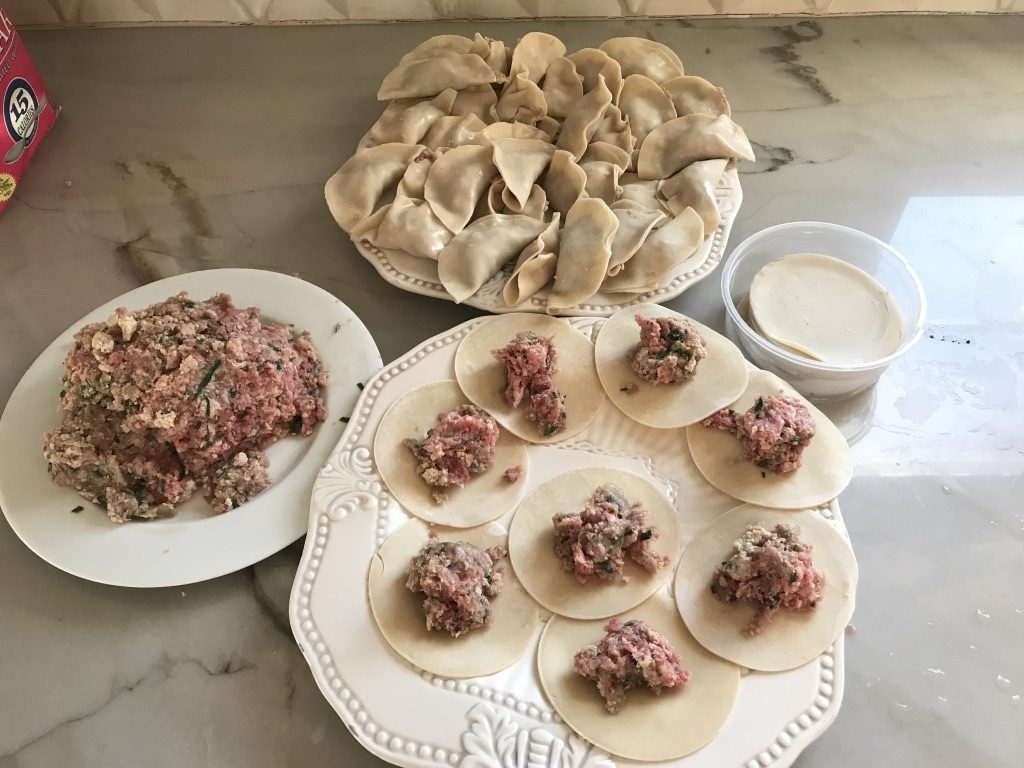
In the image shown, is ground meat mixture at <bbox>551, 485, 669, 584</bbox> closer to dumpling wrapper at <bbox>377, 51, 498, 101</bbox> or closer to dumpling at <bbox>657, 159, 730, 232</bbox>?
dumpling at <bbox>657, 159, 730, 232</bbox>

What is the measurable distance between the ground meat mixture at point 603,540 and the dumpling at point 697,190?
0.72 m

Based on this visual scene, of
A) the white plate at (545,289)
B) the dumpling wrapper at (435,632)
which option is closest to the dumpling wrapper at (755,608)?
the dumpling wrapper at (435,632)

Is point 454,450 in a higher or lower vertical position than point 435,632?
higher

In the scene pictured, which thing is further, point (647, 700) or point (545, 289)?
point (545, 289)

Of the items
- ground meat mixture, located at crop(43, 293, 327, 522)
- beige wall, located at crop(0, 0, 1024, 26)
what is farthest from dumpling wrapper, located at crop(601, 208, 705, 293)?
beige wall, located at crop(0, 0, 1024, 26)

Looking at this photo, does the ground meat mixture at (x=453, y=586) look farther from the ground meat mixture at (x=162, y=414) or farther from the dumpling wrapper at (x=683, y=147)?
the dumpling wrapper at (x=683, y=147)

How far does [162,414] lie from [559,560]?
0.74m

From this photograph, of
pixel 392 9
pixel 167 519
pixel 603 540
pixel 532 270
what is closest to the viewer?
pixel 603 540

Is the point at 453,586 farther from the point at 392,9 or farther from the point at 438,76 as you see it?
the point at 392,9

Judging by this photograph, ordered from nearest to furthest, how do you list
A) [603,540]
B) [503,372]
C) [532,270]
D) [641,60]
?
[603,540]
[503,372]
[532,270]
[641,60]

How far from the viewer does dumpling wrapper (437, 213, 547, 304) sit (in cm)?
157

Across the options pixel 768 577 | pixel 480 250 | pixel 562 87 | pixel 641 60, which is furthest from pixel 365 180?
pixel 768 577

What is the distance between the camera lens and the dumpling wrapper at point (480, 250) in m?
1.57

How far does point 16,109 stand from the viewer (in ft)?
5.89
